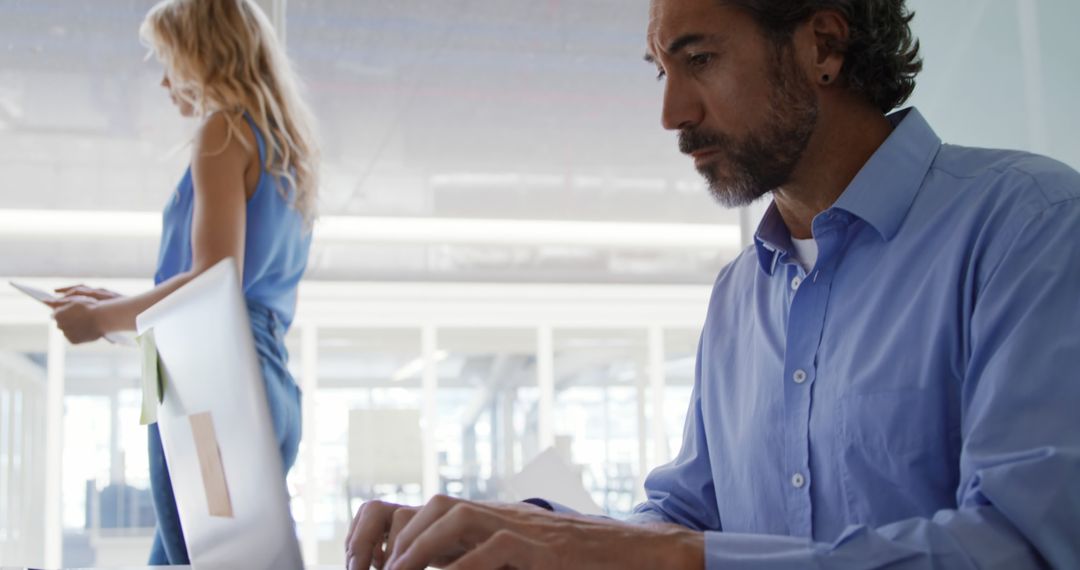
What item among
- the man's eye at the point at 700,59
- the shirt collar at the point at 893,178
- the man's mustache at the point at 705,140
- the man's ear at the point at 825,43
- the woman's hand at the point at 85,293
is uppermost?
the man's ear at the point at 825,43

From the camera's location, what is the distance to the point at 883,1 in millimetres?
1012

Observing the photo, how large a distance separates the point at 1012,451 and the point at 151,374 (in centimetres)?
58

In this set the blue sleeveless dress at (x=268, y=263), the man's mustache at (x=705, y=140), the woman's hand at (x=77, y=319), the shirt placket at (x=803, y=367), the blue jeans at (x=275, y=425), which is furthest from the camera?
the blue sleeveless dress at (x=268, y=263)

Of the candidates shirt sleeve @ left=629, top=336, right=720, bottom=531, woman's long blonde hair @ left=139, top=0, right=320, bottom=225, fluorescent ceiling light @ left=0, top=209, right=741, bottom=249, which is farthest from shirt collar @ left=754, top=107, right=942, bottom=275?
fluorescent ceiling light @ left=0, top=209, right=741, bottom=249

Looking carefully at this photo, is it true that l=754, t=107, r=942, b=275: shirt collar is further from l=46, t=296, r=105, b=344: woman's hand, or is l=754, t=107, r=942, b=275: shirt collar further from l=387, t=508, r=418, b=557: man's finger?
l=46, t=296, r=105, b=344: woman's hand

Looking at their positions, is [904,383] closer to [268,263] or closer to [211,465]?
[211,465]

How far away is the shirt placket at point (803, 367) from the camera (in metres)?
0.83

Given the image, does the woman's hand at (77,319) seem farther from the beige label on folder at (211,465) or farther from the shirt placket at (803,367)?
the shirt placket at (803,367)

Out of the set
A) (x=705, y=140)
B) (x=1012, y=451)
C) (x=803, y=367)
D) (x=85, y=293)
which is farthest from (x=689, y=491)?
(x=85, y=293)

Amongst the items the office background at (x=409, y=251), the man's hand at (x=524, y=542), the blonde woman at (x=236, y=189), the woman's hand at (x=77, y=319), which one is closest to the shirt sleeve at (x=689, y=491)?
the man's hand at (x=524, y=542)

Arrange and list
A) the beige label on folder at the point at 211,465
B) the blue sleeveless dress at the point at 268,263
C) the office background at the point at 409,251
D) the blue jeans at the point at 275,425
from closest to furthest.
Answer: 1. the beige label on folder at the point at 211,465
2. the blue jeans at the point at 275,425
3. the blue sleeveless dress at the point at 268,263
4. the office background at the point at 409,251

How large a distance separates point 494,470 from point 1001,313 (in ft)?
18.9

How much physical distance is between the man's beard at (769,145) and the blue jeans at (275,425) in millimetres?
614

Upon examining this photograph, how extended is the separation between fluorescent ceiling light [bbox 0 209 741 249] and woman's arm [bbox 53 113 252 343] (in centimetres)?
355
